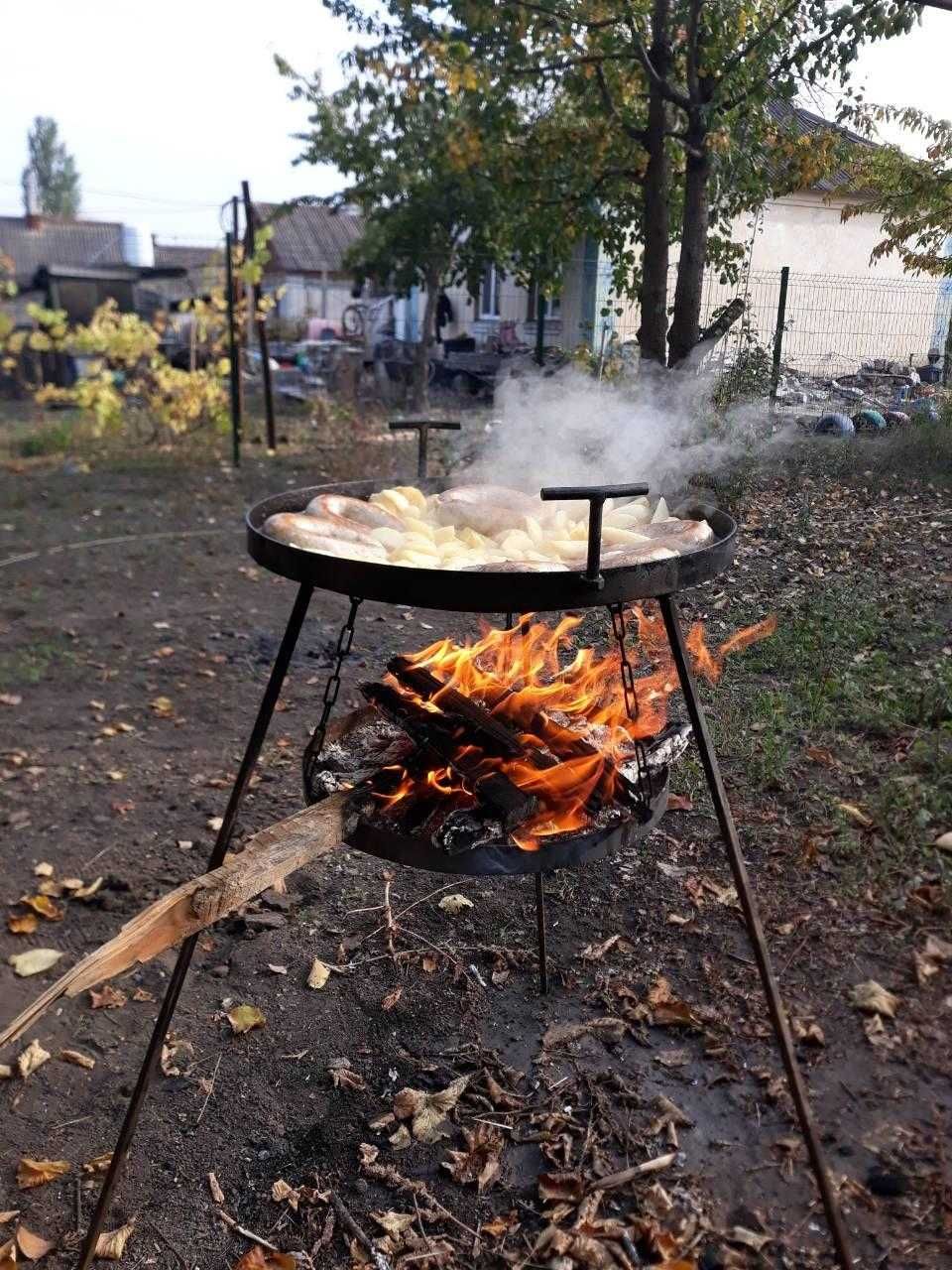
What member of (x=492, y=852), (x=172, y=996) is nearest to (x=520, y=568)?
(x=492, y=852)

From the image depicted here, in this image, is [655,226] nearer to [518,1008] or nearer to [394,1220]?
[518,1008]

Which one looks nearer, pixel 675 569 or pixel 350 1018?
pixel 675 569

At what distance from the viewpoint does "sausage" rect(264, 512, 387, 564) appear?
2.14 m

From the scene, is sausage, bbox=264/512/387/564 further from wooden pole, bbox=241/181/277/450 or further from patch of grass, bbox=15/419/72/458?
patch of grass, bbox=15/419/72/458

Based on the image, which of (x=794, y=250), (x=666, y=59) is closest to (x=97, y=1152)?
(x=666, y=59)

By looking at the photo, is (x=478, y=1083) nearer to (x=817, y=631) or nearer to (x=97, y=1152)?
(x=97, y=1152)

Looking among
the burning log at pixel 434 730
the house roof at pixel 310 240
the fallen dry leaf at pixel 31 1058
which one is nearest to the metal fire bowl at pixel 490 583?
the burning log at pixel 434 730

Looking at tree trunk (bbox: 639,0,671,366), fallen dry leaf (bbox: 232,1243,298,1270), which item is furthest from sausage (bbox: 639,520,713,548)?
tree trunk (bbox: 639,0,671,366)

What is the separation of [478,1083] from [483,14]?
751 cm

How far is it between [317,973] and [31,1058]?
2.68 feet

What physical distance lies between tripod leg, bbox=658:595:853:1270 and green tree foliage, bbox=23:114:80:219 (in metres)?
89.7

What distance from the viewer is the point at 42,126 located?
77.8 meters

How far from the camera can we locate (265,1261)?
2.02m

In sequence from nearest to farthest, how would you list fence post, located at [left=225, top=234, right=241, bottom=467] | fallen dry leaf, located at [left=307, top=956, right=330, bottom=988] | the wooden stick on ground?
the wooden stick on ground < fallen dry leaf, located at [left=307, top=956, right=330, bottom=988] < fence post, located at [left=225, top=234, right=241, bottom=467]
